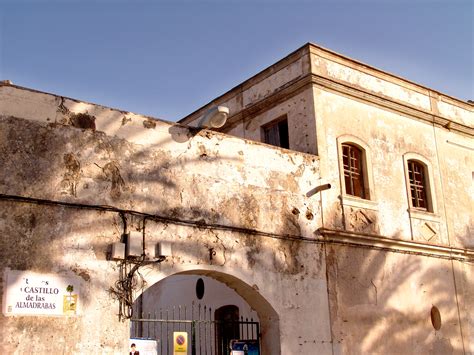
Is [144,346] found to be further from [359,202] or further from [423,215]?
[423,215]

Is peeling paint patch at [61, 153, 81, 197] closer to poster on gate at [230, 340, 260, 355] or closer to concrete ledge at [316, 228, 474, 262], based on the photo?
poster on gate at [230, 340, 260, 355]

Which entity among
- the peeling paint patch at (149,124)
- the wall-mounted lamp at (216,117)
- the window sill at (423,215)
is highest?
the wall-mounted lamp at (216,117)

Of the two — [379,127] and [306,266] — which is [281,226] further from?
[379,127]

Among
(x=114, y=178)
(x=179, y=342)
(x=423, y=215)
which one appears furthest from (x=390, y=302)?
(x=114, y=178)

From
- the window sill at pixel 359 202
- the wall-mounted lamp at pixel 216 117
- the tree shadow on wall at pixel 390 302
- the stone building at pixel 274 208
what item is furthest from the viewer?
the window sill at pixel 359 202

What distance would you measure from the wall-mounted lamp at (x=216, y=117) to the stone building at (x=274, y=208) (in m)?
0.34

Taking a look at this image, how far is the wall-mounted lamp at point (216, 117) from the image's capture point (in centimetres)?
1074

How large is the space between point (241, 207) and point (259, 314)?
6.62 ft

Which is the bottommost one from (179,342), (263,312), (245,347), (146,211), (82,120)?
(245,347)

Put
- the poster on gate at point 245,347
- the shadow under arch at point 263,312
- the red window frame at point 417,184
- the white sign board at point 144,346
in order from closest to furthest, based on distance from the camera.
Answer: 1. the white sign board at point 144,346
2. the shadow under arch at point 263,312
3. the poster on gate at point 245,347
4. the red window frame at point 417,184

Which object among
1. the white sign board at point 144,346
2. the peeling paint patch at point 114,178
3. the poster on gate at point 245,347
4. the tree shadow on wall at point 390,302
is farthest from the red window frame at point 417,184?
the peeling paint patch at point 114,178

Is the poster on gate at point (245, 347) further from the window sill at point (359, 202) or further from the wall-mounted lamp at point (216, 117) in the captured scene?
the wall-mounted lamp at point (216, 117)

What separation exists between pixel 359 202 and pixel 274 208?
2364mm

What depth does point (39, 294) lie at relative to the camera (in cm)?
882
